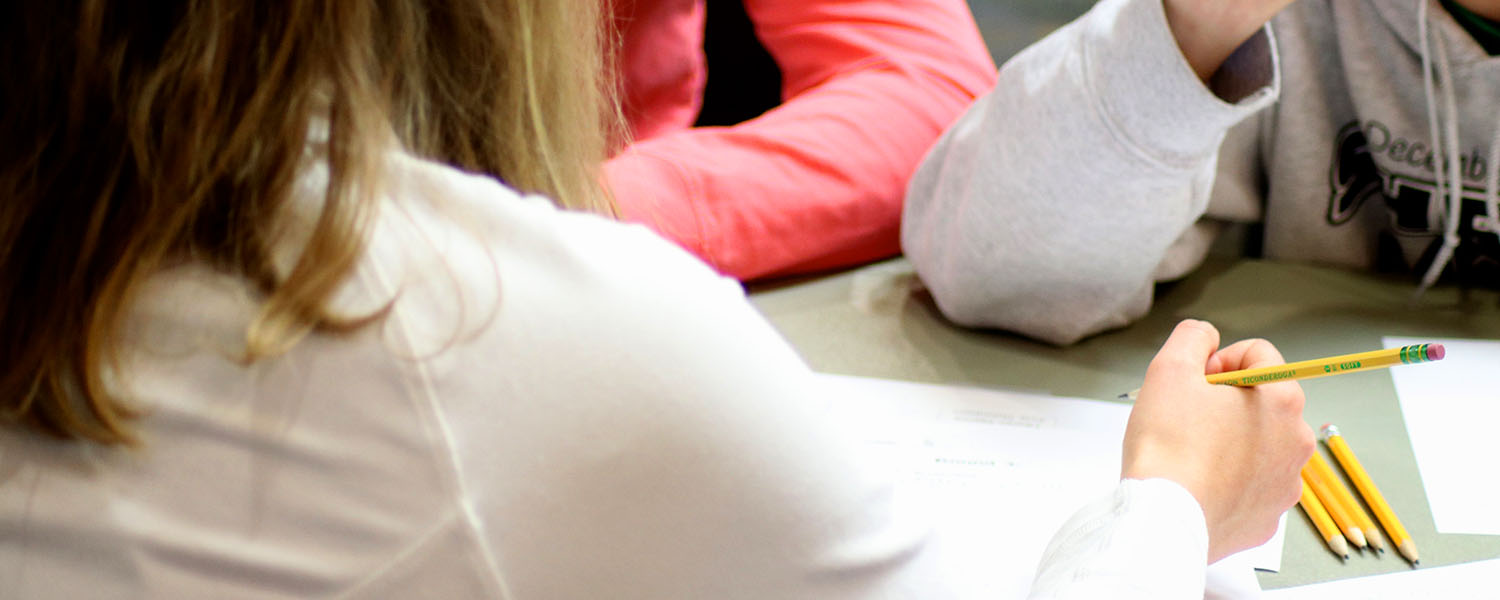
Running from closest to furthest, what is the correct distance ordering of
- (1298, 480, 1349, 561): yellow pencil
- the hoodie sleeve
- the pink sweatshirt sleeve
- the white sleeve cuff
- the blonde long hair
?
the blonde long hair, the white sleeve cuff, (1298, 480, 1349, 561): yellow pencil, the hoodie sleeve, the pink sweatshirt sleeve

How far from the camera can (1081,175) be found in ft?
2.48

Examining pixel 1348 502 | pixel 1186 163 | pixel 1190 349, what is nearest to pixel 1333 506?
pixel 1348 502

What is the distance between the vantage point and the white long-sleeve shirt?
12.0 inches

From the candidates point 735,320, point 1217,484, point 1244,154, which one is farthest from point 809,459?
point 1244,154

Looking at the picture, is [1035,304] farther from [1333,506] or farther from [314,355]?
[314,355]

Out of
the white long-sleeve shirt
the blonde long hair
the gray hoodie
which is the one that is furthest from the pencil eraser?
the blonde long hair

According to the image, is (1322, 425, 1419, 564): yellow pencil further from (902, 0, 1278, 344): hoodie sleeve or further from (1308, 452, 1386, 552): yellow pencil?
(902, 0, 1278, 344): hoodie sleeve

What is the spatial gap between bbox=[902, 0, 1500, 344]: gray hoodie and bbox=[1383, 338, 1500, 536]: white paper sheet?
0.29ft

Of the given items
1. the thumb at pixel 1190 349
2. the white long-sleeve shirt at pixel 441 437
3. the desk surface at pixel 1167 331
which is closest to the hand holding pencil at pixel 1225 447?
the thumb at pixel 1190 349

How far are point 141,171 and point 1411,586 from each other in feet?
1.94

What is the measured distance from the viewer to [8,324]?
0.31m

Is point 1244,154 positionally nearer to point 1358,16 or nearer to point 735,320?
point 1358,16

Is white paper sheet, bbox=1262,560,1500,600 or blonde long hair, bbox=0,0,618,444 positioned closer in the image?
blonde long hair, bbox=0,0,618,444

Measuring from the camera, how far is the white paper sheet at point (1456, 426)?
629mm
